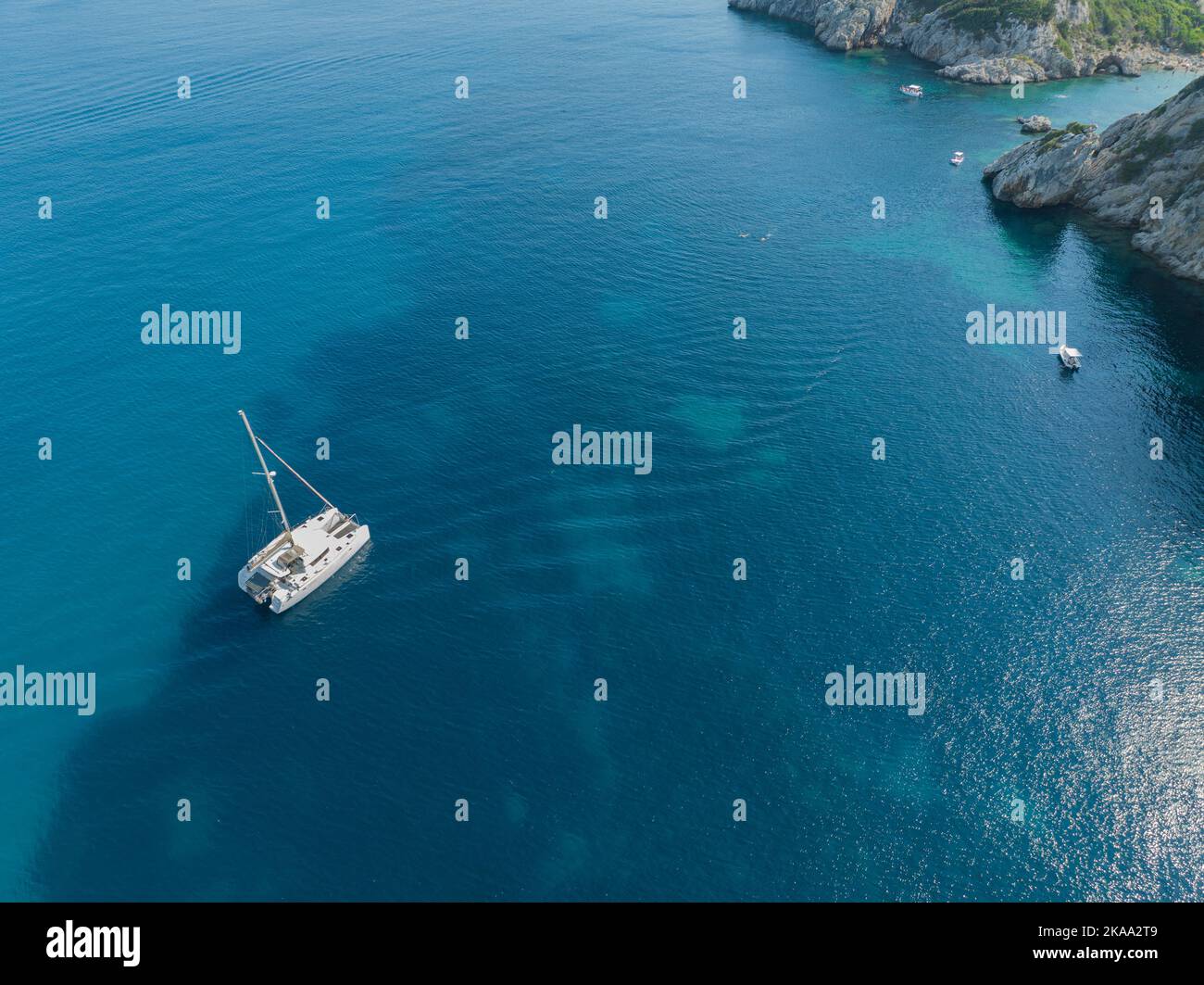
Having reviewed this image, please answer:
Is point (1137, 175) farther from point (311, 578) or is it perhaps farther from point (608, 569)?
point (311, 578)

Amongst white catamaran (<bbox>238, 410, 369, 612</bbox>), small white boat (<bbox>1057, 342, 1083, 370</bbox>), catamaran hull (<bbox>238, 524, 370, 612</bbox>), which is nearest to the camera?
catamaran hull (<bbox>238, 524, 370, 612</bbox>)

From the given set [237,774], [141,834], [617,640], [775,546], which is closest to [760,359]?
[775,546]

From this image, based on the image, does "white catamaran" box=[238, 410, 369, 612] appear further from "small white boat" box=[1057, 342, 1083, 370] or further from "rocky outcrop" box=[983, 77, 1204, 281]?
"rocky outcrop" box=[983, 77, 1204, 281]

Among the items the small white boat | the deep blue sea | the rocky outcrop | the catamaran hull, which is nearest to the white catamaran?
the catamaran hull

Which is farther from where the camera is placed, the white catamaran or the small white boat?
the small white boat

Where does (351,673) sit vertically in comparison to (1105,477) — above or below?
below
